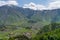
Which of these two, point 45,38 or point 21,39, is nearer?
point 21,39

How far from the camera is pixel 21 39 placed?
6844cm

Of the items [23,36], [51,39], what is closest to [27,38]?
[23,36]

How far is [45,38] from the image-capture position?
3401 inches

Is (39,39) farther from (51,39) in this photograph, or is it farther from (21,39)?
(21,39)

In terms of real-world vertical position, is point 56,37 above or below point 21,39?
below

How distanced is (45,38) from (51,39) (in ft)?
15.2

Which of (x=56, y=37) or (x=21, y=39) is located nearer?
(x=21, y=39)

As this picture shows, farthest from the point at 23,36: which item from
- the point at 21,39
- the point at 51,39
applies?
the point at 51,39

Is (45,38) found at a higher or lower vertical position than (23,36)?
lower

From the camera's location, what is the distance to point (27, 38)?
6881cm

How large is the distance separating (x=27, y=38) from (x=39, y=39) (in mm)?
18976

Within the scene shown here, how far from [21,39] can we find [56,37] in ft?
75.7

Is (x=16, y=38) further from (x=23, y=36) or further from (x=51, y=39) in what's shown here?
(x=51, y=39)

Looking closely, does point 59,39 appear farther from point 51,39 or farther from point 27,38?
point 27,38
